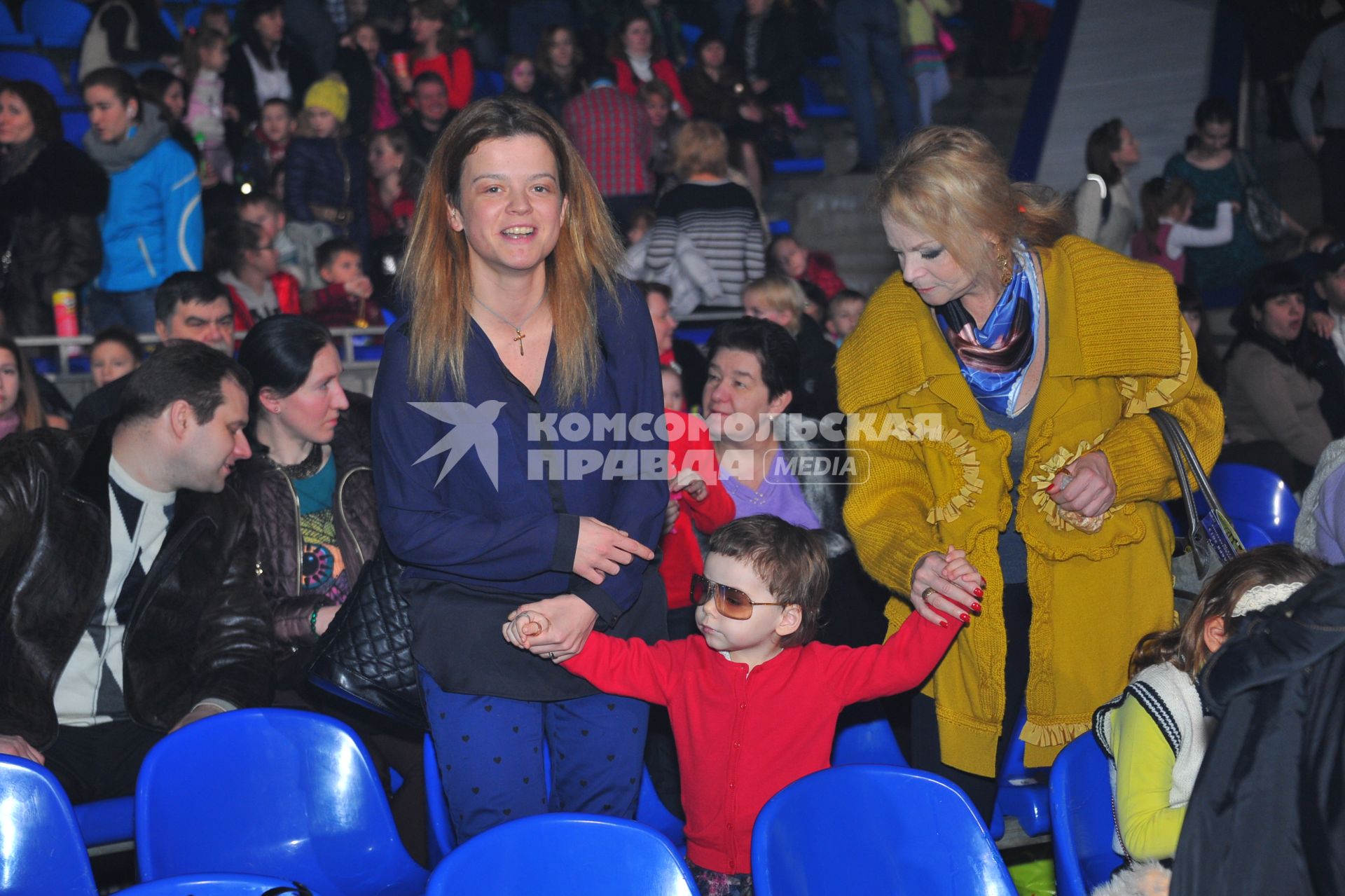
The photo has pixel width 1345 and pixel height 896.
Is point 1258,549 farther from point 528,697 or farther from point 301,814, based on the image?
point 301,814

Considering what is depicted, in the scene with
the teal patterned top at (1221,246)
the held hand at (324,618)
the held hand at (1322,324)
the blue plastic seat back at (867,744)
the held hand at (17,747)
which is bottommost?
the blue plastic seat back at (867,744)

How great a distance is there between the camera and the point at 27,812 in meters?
2.10

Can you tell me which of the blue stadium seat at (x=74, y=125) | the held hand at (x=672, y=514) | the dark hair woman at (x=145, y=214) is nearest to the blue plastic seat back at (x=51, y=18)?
the blue stadium seat at (x=74, y=125)

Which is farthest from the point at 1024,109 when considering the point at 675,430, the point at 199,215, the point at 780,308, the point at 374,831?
the point at 374,831

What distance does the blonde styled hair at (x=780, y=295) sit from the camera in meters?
4.75

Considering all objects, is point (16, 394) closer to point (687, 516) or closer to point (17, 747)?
point (17, 747)

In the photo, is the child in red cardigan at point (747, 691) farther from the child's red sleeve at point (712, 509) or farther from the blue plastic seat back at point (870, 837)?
the child's red sleeve at point (712, 509)

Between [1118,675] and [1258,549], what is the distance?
340 mm

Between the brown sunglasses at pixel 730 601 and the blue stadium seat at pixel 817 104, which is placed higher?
the blue stadium seat at pixel 817 104

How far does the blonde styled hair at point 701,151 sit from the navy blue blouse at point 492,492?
13.1 ft

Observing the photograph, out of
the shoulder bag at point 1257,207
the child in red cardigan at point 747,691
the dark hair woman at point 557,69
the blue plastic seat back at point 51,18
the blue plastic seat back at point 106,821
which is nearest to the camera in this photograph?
the child in red cardigan at point 747,691

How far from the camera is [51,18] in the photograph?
323 inches

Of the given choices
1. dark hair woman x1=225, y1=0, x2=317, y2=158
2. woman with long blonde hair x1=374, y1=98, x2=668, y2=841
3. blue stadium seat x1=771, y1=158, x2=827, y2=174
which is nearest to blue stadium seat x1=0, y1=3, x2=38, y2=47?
dark hair woman x1=225, y1=0, x2=317, y2=158

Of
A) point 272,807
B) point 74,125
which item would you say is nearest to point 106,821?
point 272,807
